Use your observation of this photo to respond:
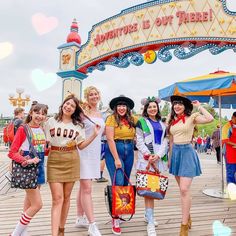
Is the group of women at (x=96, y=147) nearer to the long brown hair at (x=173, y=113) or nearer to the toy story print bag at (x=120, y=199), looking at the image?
the long brown hair at (x=173, y=113)

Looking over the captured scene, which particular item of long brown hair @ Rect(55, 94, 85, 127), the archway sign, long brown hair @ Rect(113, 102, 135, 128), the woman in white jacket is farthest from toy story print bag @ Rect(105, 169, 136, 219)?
the archway sign

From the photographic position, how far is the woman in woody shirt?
2787 mm

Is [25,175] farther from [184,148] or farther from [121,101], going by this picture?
[184,148]

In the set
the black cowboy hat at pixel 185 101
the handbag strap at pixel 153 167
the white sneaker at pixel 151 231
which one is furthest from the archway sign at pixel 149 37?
the white sneaker at pixel 151 231

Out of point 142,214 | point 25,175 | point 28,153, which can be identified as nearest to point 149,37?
point 142,214

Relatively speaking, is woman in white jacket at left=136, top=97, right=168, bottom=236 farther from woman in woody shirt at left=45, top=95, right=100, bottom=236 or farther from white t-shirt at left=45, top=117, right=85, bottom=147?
white t-shirt at left=45, top=117, right=85, bottom=147

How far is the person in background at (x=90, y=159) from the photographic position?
309 centimetres

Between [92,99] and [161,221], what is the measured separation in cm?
190

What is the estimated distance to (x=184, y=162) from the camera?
125 inches

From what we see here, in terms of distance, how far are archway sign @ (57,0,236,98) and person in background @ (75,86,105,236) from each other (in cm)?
603

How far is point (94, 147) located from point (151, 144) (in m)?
0.69

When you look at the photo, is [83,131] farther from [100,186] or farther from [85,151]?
[100,186]

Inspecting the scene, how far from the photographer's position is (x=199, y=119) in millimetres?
3221

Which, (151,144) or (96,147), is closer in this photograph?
(96,147)
